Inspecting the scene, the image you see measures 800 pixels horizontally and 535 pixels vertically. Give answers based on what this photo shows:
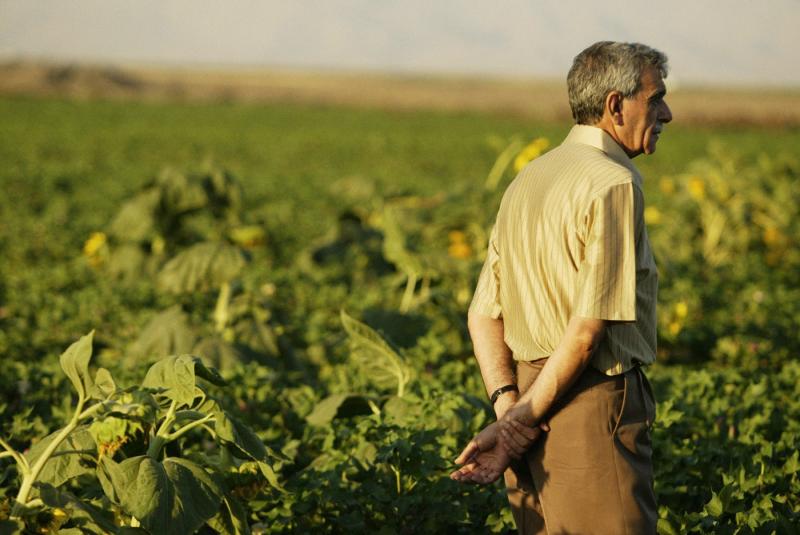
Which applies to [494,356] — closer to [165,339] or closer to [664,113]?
[664,113]

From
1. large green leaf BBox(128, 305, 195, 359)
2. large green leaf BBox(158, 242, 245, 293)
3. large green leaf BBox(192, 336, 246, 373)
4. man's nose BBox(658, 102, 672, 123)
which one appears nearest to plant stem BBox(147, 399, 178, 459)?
man's nose BBox(658, 102, 672, 123)

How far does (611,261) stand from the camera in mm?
2062

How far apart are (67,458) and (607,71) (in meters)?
1.46

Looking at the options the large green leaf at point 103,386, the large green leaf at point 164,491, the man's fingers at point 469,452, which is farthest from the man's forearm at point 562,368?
the large green leaf at point 103,386

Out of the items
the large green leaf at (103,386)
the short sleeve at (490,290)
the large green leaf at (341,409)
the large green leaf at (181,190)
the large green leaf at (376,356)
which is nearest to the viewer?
the large green leaf at (103,386)

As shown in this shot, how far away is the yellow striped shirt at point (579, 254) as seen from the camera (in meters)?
2.06

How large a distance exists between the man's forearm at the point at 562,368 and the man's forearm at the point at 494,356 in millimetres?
126

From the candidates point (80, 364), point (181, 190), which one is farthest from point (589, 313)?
point (181, 190)

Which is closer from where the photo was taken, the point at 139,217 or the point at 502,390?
the point at 502,390

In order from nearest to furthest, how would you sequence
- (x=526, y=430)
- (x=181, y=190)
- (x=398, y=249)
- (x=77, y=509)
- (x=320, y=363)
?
(x=77, y=509) → (x=526, y=430) → (x=398, y=249) → (x=181, y=190) → (x=320, y=363)

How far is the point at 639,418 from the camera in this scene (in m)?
2.21

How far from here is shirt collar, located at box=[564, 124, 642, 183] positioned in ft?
7.14

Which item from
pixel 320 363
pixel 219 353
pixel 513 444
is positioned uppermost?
pixel 513 444

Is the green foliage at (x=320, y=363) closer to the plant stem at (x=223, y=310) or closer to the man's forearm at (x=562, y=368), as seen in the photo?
the plant stem at (x=223, y=310)
